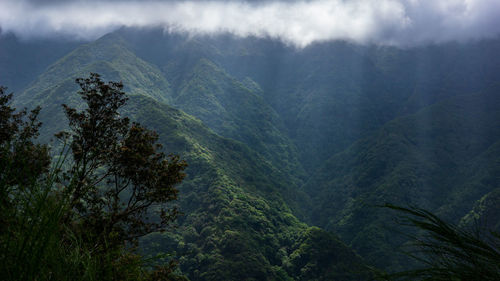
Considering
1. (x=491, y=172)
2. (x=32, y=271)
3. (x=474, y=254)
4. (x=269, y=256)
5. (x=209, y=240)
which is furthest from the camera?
(x=491, y=172)

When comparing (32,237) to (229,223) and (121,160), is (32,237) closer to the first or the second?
(121,160)

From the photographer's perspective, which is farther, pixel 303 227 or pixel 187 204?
pixel 303 227

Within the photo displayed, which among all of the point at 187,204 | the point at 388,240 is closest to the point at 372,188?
the point at 388,240

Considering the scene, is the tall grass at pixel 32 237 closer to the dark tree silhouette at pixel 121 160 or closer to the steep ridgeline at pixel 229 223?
the dark tree silhouette at pixel 121 160

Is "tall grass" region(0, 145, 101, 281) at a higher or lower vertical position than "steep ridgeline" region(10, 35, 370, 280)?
lower

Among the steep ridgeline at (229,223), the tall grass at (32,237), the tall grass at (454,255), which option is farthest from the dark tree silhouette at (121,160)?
the steep ridgeline at (229,223)

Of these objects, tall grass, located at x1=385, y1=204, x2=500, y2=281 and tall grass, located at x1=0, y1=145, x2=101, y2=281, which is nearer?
tall grass, located at x1=0, y1=145, x2=101, y2=281

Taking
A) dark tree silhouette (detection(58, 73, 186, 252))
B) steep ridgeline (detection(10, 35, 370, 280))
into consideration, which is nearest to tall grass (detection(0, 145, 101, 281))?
dark tree silhouette (detection(58, 73, 186, 252))

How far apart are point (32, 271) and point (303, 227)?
14969 cm

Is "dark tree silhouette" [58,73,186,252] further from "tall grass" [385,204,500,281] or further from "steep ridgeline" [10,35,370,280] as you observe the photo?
"steep ridgeline" [10,35,370,280]

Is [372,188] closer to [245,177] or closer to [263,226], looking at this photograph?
[245,177]

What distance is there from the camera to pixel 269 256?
4606 inches

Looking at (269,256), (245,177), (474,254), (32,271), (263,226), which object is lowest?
(32,271)

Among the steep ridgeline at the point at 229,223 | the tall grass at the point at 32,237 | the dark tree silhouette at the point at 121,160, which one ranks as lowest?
the tall grass at the point at 32,237
